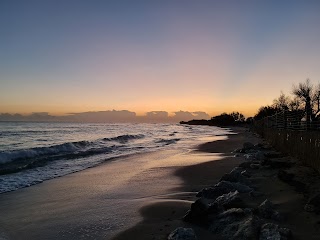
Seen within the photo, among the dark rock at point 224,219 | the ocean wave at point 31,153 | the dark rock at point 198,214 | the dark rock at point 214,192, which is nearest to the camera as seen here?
the dark rock at point 224,219

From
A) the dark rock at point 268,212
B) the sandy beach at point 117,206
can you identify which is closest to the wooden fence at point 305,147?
the sandy beach at point 117,206

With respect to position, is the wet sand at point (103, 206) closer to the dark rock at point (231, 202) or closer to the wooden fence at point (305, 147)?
the dark rock at point (231, 202)

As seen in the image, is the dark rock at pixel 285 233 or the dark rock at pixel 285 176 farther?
the dark rock at pixel 285 176

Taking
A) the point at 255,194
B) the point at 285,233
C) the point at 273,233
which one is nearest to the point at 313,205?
the point at 285,233

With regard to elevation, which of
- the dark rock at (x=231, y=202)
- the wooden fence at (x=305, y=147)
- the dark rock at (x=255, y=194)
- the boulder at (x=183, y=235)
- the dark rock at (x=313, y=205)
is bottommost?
the boulder at (x=183, y=235)

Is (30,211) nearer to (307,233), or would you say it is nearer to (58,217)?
(58,217)

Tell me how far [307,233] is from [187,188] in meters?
4.80

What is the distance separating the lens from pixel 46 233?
5.46 meters

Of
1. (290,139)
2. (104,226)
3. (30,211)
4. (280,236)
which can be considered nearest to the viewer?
(280,236)

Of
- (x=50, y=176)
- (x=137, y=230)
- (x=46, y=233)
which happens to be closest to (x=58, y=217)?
(x=46, y=233)

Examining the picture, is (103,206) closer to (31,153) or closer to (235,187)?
(235,187)

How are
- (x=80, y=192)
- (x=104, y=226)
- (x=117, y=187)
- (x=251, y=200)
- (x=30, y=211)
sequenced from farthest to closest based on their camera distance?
1. (x=117, y=187)
2. (x=80, y=192)
3. (x=30, y=211)
4. (x=251, y=200)
5. (x=104, y=226)

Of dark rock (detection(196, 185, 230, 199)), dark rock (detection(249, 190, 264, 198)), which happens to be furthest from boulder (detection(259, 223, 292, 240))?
dark rock (detection(196, 185, 230, 199))

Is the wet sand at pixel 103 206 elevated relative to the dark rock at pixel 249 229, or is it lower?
lower
